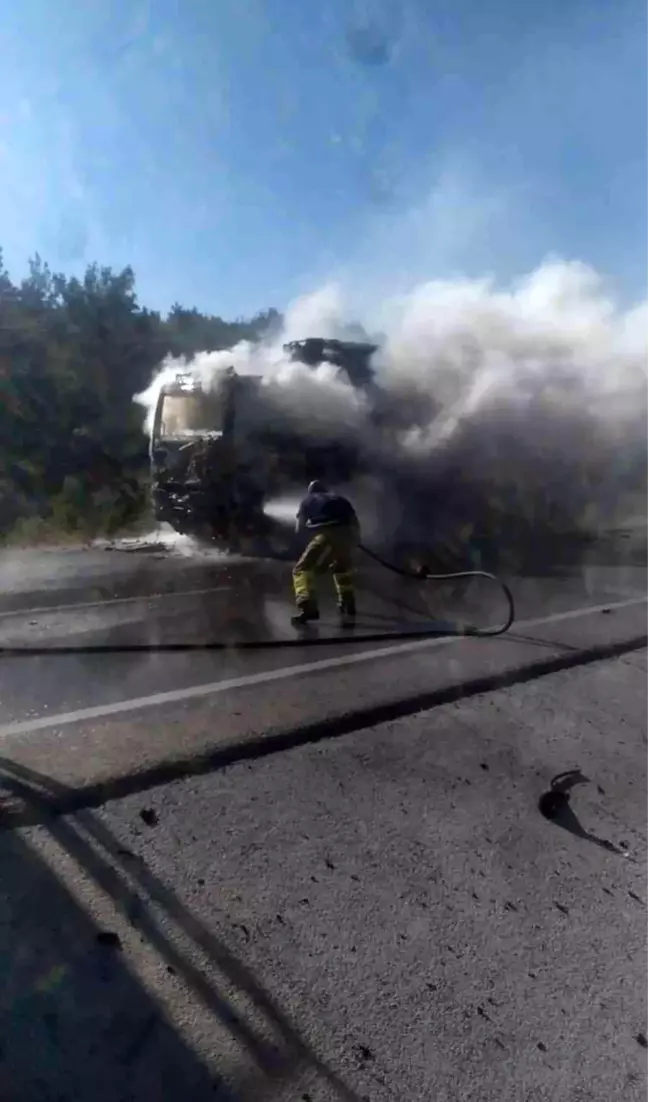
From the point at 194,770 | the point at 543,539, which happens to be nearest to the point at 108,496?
the point at 543,539

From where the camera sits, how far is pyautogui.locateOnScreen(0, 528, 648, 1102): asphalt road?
116 inches

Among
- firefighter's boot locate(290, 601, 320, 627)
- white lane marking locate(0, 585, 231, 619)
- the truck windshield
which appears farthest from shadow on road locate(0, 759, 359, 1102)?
the truck windshield

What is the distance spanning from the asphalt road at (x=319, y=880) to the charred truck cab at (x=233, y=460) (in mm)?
6753

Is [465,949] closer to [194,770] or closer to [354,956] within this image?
[354,956]

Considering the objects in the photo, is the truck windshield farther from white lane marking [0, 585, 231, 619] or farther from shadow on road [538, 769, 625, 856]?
shadow on road [538, 769, 625, 856]

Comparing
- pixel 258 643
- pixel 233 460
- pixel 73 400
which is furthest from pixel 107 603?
pixel 73 400

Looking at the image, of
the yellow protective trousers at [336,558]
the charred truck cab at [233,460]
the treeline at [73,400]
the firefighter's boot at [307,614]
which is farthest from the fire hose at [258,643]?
the treeline at [73,400]

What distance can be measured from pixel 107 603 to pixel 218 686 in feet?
11.4

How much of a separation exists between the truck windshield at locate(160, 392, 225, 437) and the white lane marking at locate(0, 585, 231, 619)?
13.3 ft

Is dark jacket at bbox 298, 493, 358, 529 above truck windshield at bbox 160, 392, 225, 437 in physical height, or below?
below

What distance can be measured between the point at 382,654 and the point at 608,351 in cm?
1019

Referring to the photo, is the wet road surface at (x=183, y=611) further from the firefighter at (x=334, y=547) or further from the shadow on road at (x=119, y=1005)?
the shadow on road at (x=119, y=1005)

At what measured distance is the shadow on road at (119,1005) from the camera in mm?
2738

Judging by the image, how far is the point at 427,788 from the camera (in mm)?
4840
